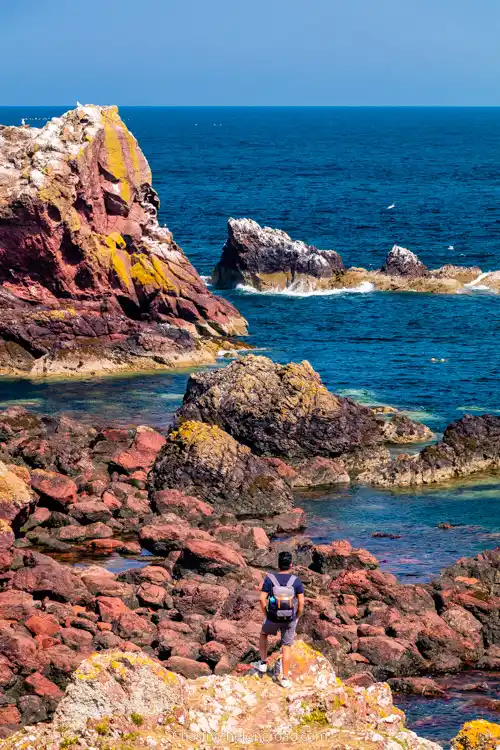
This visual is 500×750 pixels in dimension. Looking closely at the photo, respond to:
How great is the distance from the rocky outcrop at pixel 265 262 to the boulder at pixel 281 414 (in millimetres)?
41850

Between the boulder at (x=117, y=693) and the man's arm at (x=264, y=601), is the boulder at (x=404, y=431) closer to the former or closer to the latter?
the man's arm at (x=264, y=601)

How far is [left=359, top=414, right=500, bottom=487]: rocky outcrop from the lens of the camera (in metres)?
49.1

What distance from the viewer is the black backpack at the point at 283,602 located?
20.4 meters

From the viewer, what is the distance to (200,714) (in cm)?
1720

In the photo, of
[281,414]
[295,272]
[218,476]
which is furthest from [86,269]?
[218,476]

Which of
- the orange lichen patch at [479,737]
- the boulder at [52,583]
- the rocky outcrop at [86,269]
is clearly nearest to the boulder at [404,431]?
the rocky outcrop at [86,269]

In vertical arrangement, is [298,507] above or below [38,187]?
below

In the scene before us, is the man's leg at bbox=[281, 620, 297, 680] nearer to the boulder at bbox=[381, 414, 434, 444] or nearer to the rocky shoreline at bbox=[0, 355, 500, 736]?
the rocky shoreline at bbox=[0, 355, 500, 736]

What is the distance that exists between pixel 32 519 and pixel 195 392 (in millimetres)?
15083

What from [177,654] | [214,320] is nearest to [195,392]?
[214,320]

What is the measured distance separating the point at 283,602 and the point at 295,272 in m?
76.5

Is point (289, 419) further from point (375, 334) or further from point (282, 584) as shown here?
point (282, 584)

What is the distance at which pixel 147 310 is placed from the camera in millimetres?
72688

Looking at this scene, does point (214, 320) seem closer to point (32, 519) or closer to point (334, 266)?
point (334, 266)
